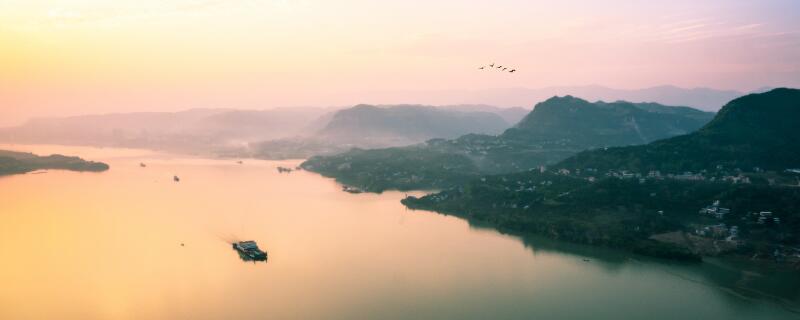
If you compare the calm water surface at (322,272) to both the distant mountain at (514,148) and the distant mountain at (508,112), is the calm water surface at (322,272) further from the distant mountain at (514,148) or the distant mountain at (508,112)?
the distant mountain at (508,112)

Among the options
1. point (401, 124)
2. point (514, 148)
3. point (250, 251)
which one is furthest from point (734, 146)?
point (401, 124)

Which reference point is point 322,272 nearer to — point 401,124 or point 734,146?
point 734,146

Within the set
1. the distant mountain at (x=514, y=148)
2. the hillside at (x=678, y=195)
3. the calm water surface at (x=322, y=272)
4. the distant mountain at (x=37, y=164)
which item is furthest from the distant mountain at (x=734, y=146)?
the distant mountain at (x=37, y=164)

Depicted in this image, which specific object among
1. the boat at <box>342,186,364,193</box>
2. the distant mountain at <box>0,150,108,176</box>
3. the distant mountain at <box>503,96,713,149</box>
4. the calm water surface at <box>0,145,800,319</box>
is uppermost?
the distant mountain at <box>503,96,713,149</box>

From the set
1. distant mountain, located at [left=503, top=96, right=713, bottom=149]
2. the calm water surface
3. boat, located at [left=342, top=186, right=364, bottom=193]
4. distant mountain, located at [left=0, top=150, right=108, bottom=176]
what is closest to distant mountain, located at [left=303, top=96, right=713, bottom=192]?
distant mountain, located at [left=503, top=96, right=713, bottom=149]

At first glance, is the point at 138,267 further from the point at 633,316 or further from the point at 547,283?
the point at 633,316

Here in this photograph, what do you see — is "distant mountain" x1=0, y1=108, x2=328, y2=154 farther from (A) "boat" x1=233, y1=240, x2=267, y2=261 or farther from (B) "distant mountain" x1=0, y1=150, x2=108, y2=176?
(A) "boat" x1=233, y1=240, x2=267, y2=261

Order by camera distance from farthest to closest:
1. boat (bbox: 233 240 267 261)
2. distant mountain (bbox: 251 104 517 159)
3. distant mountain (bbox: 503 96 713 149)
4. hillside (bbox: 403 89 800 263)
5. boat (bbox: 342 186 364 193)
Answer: distant mountain (bbox: 251 104 517 159)
distant mountain (bbox: 503 96 713 149)
boat (bbox: 342 186 364 193)
hillside (bbox: 403 89 800 263)
boat (bbox: 233 240 267 261)
